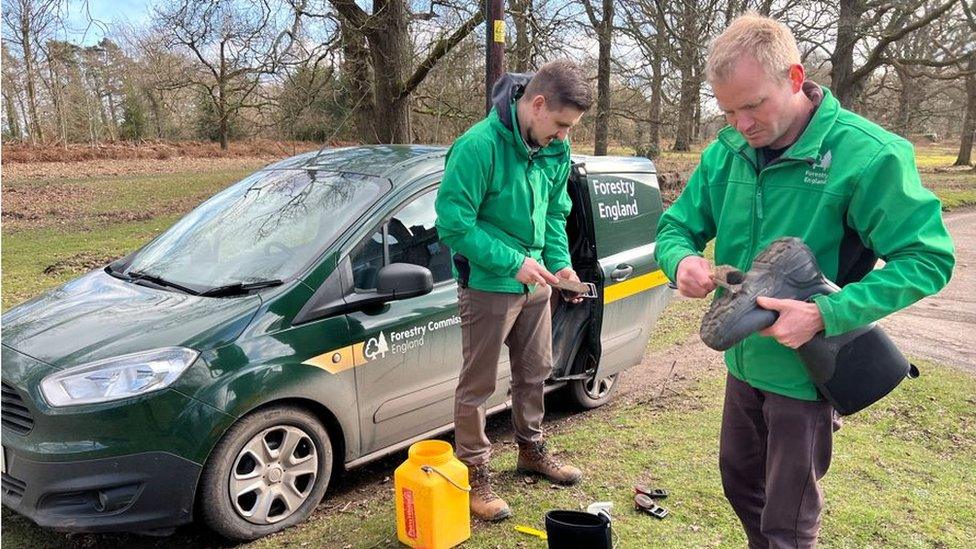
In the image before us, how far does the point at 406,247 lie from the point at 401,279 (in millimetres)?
400

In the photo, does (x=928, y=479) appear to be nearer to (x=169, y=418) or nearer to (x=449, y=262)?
(x=449, y=262)

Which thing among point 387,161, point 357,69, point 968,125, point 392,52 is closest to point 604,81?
point 392,52

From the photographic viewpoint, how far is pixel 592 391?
15.5ft

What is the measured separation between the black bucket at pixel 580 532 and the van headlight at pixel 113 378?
5.49ft

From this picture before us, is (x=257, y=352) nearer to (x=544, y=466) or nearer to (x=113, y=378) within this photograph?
(x=113, y=378)

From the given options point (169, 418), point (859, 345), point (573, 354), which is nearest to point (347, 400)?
point (169, 418)

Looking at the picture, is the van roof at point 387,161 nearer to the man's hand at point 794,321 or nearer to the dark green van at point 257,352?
the dark green van at point 257,352

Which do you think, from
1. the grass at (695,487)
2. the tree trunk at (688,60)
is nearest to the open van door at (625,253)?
the grass at (695,487)

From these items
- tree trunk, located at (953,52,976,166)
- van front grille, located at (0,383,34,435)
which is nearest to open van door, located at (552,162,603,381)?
van front grille, located at (0,383,34,435)

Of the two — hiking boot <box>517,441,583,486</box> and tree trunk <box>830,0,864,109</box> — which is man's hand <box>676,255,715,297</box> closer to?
hiking boot <box>517,441,583,486</box>

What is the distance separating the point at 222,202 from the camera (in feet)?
13.3

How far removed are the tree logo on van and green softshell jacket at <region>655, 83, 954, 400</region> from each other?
158cm

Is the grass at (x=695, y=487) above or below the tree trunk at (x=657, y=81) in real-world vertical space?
below

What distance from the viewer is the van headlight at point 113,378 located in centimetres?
273
